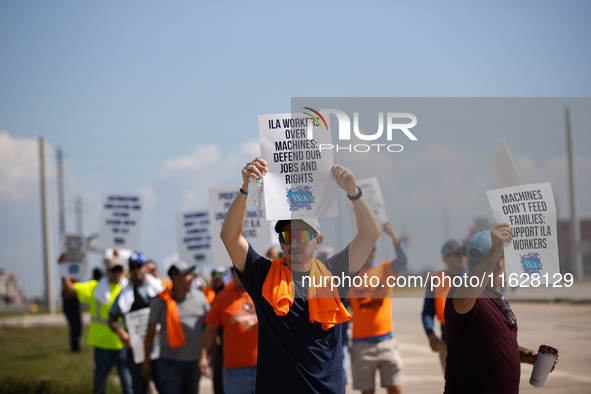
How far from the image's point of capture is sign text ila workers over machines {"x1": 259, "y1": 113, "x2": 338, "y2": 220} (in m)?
3.52

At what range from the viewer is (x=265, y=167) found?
3.51 metres

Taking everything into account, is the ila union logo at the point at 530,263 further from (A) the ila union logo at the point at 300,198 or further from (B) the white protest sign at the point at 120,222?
(B) the white protest sign at the point at 120,222

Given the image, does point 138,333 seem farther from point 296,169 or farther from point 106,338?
→ point 296,169

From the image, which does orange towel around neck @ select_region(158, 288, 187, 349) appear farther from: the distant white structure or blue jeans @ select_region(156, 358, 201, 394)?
the distant white structure

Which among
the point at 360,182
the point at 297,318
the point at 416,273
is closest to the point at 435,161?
the point at 360,182

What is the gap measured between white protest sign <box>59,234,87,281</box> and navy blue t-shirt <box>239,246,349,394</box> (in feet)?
24.4

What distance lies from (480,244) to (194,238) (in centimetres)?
571

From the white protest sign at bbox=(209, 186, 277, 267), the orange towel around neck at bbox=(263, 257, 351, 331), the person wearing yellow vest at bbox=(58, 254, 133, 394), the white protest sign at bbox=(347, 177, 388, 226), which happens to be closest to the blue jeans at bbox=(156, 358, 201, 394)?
the white protest sign at bbox=(209, 186, 277, 267)

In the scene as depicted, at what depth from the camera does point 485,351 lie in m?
3.37

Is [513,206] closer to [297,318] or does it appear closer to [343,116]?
[343,116]

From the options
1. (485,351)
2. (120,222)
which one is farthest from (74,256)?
(485,351)

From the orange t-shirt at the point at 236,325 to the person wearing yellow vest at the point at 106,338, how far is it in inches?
86.5

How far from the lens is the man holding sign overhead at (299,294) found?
3309mm

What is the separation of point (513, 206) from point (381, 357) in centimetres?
305
